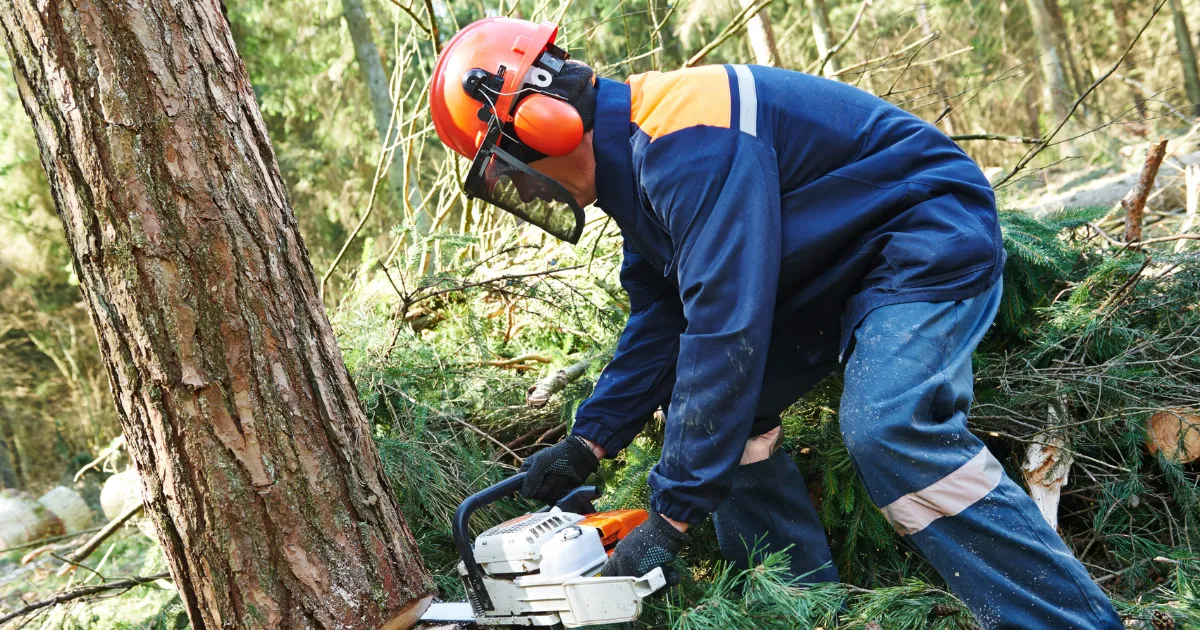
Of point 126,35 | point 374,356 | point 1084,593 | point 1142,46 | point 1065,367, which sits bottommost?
point 1084,593

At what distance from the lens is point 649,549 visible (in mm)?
1789

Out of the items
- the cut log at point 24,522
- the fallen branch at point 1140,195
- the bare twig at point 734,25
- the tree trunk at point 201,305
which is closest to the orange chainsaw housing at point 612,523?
the tree trunk at point 201,305

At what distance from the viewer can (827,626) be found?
5.95 feet

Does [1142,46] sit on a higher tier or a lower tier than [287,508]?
higher

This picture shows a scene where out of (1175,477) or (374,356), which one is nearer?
(1175,477)

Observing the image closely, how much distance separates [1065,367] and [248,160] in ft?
8.29

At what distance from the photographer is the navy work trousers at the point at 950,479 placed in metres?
1.61

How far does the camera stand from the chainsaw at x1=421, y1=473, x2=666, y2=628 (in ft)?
5.84

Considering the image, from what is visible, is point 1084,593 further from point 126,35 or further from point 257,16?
point 257,16

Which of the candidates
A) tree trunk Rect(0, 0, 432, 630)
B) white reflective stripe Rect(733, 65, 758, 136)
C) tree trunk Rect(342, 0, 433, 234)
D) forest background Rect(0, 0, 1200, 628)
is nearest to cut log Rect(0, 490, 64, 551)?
forest background Rect(0, 0, 1200, 628)

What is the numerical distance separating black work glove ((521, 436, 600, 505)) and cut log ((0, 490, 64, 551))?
29.9 ft

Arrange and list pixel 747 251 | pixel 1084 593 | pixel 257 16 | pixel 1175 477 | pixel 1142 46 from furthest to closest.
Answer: pixel 1142 46 → pixel 257 16 → pixel 1175 477 → pixel 747 251 → pixel 1084 593

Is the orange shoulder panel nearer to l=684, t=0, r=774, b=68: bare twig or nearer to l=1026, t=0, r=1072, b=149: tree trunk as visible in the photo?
l=684, t=0, r=774, b=68: bare twig

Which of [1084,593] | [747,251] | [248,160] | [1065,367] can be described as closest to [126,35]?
[248,160]
